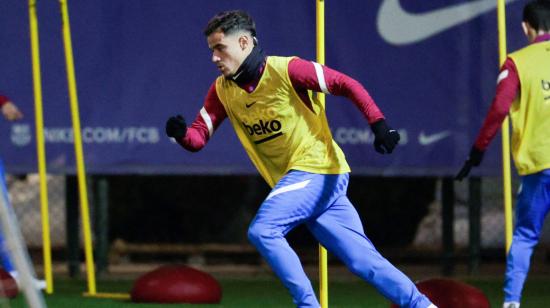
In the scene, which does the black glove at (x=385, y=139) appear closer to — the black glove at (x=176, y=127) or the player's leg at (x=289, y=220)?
the player's leg at (x=289, y=220)

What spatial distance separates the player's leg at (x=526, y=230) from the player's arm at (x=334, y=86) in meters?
1.86

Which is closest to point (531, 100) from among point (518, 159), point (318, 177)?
point (518, 159)

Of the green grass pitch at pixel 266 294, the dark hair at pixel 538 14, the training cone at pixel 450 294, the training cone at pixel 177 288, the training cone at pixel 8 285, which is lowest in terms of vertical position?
the green grass pitch at pixel 266 294

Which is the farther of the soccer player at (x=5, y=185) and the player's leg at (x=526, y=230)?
the soccer player at (x=5, y=185)

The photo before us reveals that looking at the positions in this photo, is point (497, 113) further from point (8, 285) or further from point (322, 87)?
point (8, 285)

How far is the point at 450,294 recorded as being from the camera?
30.0ft

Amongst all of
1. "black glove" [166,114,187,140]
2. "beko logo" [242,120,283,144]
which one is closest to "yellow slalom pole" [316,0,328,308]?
"beko logo" [242,120,283,144]

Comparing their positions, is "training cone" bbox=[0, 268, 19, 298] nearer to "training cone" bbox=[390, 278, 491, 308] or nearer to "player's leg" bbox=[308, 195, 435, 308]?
"training cone" bbox=[390, 278, 491, 308]

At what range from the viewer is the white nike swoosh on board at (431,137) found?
Result: 12.8m

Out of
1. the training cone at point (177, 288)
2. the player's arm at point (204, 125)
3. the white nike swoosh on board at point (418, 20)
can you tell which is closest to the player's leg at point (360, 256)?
the player's arm at point (204, 125)

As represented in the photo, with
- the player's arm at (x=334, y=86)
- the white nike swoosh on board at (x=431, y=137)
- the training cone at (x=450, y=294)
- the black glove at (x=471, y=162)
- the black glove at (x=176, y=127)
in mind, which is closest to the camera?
the player's arm at (x=334, y=86)

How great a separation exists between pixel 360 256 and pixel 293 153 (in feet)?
2.28

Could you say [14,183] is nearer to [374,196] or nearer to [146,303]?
[374,196]

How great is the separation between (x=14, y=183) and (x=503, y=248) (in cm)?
539
